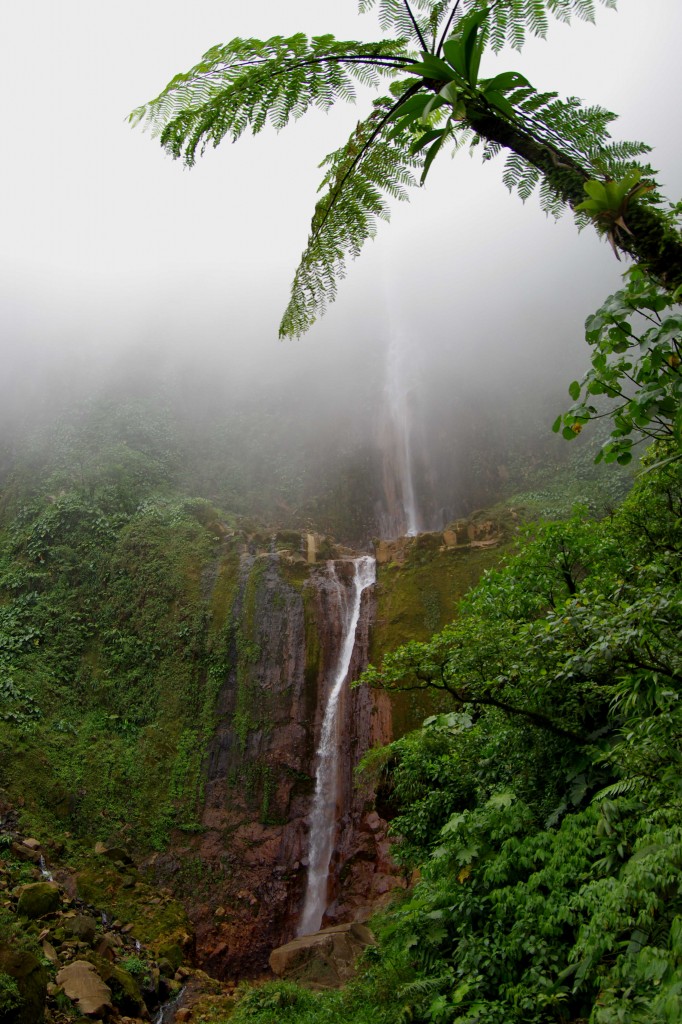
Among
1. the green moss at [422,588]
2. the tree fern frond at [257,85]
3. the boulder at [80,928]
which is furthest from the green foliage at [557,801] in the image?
the green moss at [422,588]

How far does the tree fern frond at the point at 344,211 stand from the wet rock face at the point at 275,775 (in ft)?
34.4

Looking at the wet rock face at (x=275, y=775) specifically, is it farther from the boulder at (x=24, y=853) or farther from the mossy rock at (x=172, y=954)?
the boulder at (x=24, y=853)

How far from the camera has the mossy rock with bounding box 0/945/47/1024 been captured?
209 inches

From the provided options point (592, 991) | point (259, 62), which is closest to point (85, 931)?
point (592, 991)

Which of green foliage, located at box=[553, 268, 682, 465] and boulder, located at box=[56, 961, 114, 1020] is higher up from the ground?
green foliage, located at box=[553, 268, 682, 465]

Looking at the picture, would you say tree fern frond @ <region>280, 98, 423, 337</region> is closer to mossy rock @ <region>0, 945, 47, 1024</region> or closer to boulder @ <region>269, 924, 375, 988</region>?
mossy rock @ <region>0, 945, 47, 1024</region>

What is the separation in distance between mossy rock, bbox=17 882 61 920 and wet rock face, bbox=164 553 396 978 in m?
3.11

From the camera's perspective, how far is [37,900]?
786 cm

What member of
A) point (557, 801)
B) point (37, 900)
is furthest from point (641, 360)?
point (37, 900)

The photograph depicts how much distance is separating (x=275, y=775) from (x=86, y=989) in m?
5.70

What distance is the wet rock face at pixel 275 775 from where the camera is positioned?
33.7 ft

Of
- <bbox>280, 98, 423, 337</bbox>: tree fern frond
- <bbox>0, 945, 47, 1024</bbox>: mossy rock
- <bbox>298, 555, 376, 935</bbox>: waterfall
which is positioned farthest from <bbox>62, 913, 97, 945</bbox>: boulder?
<bbox>280, 98, 423, 337</bbox>: tree fern frond

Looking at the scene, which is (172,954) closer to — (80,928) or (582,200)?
(80,928)

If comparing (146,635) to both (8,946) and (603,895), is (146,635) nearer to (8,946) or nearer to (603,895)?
(8,946)
